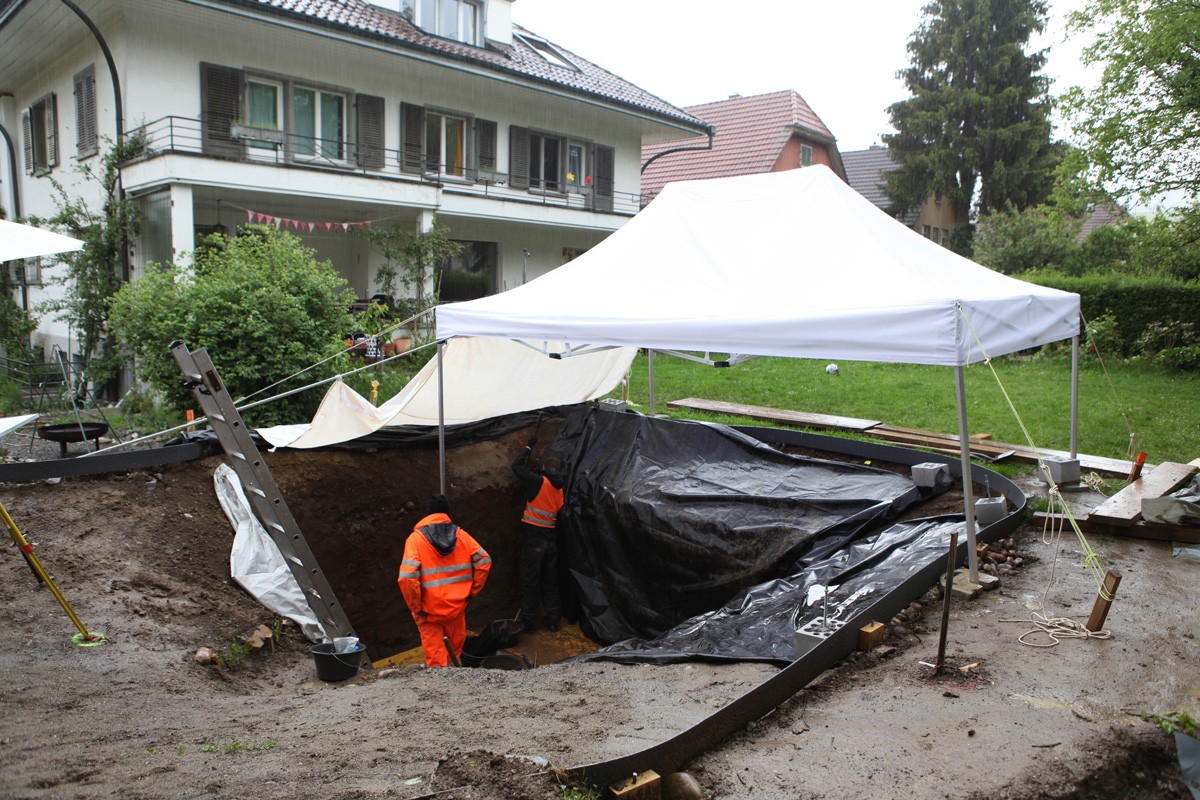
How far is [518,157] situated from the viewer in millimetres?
17109

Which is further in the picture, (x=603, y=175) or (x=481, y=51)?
(x=603, y=175)

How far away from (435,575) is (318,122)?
419 inches

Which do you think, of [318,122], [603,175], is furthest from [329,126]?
[603,175]

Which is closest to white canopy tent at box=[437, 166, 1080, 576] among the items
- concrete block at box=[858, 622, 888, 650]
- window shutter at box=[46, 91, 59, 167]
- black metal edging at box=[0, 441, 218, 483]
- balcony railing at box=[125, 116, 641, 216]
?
concrete block at box=[858, 622, 888, 650]

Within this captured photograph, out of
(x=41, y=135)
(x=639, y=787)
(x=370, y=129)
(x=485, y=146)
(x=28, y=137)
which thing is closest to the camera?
(x=639, y=787)

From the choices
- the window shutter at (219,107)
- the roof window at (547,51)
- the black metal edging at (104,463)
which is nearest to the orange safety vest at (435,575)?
the black metal edging at (104,463)

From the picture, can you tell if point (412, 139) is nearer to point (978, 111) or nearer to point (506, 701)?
point (506, 701)

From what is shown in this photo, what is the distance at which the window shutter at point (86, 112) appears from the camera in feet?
43.4

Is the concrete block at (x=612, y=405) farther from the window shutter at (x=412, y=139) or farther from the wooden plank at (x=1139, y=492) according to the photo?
the window shutter at (x=412, y=139)

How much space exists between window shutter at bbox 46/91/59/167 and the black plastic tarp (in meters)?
12.2

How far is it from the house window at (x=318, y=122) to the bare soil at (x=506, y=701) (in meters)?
8.94

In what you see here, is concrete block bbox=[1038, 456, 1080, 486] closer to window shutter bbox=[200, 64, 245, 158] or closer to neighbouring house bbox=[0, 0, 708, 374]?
neighbouring house bbox=[0, 0, 708, 374]

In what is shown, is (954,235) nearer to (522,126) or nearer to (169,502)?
(522,126)

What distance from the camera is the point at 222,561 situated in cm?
644
